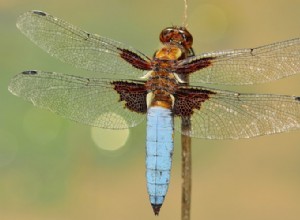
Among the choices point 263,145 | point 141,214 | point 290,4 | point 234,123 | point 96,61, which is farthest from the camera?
point 290,4

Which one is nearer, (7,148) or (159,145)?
(159,145)

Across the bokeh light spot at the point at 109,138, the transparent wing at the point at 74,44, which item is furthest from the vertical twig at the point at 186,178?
the bokeh light spot at the point at 109,138

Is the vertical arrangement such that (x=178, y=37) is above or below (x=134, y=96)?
above

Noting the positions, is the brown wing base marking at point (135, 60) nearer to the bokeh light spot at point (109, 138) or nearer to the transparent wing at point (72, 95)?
the transparent wing at point (72, 95)

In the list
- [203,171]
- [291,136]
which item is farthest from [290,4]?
[203,171]

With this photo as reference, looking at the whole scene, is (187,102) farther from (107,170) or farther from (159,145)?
(107,170)

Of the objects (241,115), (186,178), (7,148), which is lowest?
(186,178)

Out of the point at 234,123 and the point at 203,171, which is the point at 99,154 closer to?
the point at 203,171

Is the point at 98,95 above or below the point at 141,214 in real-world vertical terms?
above

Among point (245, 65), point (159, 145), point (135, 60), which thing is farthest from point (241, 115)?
point (135, 60)
